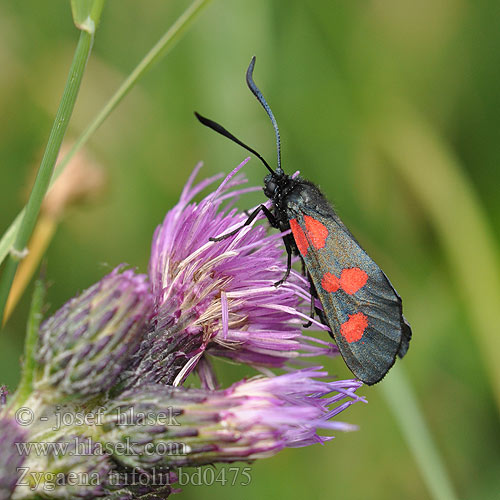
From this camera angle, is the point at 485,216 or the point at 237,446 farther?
the point at 485,216

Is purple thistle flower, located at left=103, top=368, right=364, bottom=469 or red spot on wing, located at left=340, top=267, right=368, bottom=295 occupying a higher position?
red spot on wing, located at left=340, top=267, right=368, bottom=295

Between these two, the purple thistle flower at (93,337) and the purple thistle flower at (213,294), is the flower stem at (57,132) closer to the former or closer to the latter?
the purple thistle flower at (93,337)

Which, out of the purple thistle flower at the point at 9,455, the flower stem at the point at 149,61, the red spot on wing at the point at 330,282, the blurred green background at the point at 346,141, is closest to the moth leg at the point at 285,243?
the red spot on wing at the point at 330,282

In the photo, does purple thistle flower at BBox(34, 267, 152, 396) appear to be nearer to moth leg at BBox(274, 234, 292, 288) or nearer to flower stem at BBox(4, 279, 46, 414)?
flower stem at BBox(4, 279, 46, 414)

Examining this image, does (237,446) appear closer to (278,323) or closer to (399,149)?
(278,323)

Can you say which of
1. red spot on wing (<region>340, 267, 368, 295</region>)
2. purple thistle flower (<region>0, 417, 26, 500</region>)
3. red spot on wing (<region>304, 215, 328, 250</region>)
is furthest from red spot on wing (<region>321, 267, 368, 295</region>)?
purple thistle flower (<region>0, 417, 26, 500</region>)

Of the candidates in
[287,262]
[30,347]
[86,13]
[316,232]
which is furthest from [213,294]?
[86,13]

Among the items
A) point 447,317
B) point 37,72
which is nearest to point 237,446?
point 447,317
